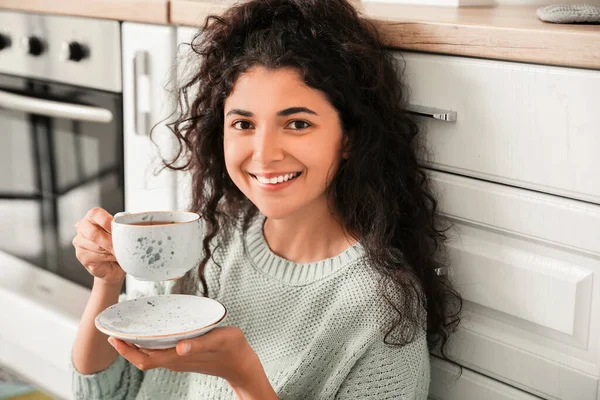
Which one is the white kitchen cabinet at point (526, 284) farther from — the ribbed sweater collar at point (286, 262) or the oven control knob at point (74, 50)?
the oven control knob at point (74, 50)

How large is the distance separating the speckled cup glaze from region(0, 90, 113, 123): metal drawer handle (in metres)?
0.60

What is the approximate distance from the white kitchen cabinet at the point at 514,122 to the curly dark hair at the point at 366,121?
0.15ft

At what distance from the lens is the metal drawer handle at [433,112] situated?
1059mm

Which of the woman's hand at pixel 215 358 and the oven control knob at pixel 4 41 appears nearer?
the woman's hand at pixel 215 358

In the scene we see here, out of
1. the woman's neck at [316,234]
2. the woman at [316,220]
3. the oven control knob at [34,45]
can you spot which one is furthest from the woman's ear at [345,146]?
the oven control knob at [34,45]

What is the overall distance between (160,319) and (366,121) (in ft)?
1.22

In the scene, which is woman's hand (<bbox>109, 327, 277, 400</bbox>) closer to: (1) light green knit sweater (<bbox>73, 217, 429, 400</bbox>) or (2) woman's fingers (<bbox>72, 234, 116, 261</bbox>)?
(1) light green knit sweater (<bbox>73, 217, 429, 400</bbox>)

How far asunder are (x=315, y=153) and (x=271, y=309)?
27 cm

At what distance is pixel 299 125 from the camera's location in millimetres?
1066

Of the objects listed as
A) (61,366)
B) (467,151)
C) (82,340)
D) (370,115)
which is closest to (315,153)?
(370,115)

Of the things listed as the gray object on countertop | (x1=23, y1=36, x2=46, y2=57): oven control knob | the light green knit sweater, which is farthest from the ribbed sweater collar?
(x1=23, y1=36, x2=46, y2=57): oven control knob

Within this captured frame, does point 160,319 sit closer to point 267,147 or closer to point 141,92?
point 267,147

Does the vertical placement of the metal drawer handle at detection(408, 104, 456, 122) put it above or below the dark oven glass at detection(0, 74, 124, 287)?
above

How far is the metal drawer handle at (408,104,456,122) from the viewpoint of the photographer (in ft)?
3.47
